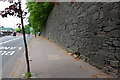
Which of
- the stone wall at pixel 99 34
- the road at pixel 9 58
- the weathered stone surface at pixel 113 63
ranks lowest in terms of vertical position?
the road at pixel 9 58

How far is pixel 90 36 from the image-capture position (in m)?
6.55

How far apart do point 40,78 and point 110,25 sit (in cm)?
274

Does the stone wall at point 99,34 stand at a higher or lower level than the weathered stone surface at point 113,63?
higher

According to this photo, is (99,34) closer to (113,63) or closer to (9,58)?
(113,63)

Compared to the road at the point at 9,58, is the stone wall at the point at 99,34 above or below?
above

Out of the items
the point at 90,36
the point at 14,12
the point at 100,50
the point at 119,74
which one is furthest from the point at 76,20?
the point at 119,74

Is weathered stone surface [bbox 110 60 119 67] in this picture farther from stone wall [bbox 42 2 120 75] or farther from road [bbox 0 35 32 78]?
road [bbox 0 35 32 78]

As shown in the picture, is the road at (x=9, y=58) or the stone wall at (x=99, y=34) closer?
the stone wall at (x=99, y=34)

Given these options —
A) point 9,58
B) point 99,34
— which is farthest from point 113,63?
point 9,58

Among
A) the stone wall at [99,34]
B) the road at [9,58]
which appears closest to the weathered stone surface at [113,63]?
the stone wall at [99,34]

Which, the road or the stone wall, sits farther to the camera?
the road

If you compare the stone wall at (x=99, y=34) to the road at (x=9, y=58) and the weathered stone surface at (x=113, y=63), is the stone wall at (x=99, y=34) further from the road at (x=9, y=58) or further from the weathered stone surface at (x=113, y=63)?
the road at (x=9, y=58)

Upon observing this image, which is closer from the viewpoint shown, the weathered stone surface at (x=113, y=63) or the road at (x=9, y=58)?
the weathered stone surface at (x=113, y=63)

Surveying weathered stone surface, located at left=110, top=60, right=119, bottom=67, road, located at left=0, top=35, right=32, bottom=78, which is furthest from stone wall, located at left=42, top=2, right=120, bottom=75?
road, located at left=0, top=35, right=32, bottom=78
